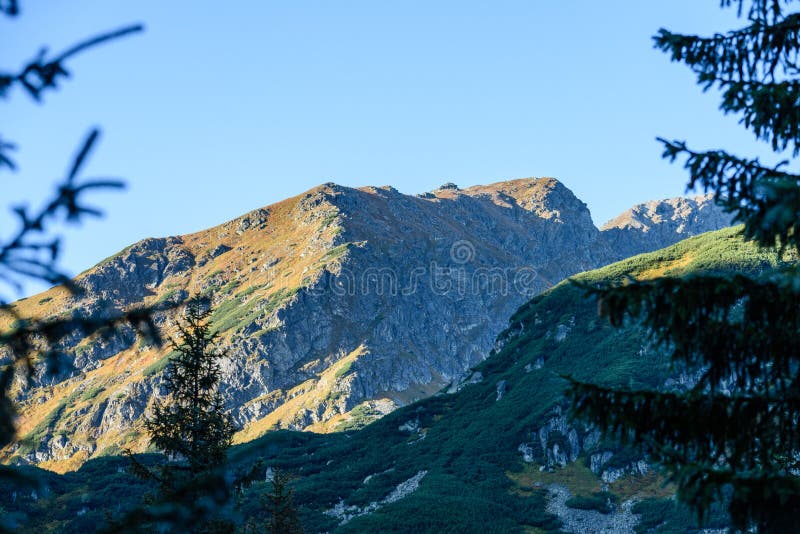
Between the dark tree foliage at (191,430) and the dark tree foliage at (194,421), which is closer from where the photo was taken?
the dark tree foliage at (191,430)

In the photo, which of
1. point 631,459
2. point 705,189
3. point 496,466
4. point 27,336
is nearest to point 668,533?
point 631,459

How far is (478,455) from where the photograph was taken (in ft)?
491

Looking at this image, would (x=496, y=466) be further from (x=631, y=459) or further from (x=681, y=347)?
(x=681, y=347)

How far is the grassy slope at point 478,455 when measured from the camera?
119375 mm

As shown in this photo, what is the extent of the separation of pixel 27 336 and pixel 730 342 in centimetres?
816

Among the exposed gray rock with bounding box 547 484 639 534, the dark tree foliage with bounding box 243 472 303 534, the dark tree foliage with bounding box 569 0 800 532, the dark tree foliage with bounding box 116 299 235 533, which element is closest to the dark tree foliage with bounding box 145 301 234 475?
the dark tree foliage with bounding box 116 299 235 533

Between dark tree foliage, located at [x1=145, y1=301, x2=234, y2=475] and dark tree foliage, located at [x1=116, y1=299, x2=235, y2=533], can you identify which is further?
dark tree foliage, located at [x1=145, y1=301, x2=234, y2=475]

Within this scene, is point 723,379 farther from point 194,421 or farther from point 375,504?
point 375,504

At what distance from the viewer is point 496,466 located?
14262 centimetres

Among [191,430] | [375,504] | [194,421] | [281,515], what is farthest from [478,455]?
[191,430]

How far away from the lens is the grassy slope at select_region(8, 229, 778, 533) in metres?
Result: 119

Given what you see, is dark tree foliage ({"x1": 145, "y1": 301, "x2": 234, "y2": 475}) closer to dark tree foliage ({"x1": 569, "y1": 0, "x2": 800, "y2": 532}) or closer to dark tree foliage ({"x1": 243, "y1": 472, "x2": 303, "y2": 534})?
dark tree foliage ({"x1": 243, "y1": 472, "x2": 303, "y2": 534})

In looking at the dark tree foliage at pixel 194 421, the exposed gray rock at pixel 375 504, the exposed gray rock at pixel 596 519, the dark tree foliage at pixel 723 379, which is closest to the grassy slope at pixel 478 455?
the exposed gray rock at pixel 375 504

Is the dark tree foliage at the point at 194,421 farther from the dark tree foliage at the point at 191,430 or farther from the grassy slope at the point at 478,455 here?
the grassy slope at the point at 478,455
